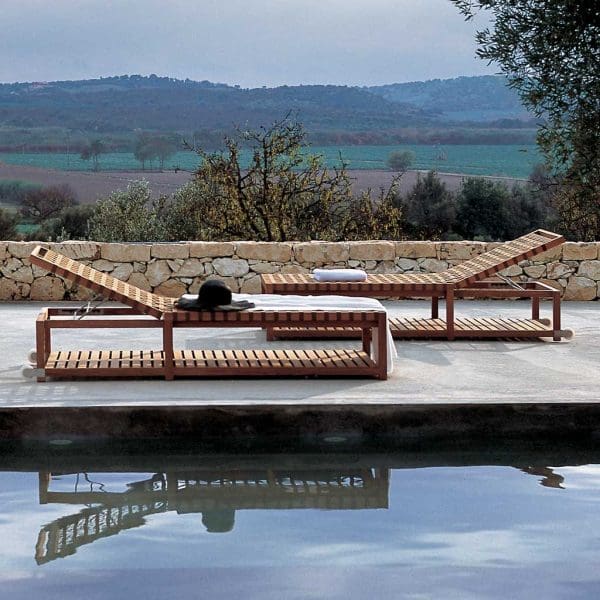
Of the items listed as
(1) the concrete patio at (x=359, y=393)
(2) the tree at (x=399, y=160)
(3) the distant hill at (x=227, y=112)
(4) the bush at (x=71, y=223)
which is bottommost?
(4) the bush at (x=71, y=223)

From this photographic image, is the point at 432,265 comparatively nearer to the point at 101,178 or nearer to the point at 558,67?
the point at 558,67

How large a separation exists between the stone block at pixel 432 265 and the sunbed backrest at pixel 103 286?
4027 mm

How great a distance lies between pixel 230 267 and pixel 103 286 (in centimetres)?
389

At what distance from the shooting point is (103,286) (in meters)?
6.36

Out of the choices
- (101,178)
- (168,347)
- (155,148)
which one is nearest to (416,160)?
(155,148)

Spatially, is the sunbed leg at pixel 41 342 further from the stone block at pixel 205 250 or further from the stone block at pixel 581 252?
the stone block at pixel 581 252

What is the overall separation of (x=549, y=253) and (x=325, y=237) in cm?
825

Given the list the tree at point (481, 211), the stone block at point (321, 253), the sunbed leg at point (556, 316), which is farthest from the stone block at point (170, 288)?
the tree at point (481, 211)

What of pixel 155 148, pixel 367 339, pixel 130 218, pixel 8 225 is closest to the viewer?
pixel 367 339

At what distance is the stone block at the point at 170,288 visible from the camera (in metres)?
10.2

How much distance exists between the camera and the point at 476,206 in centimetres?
2906

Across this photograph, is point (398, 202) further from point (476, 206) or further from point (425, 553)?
point (425, 553)

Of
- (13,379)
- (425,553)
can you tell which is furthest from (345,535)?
(13,379)

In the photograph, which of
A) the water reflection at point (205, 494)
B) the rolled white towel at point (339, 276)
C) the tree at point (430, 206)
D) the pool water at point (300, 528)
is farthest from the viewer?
the tree at point (430, 206)
